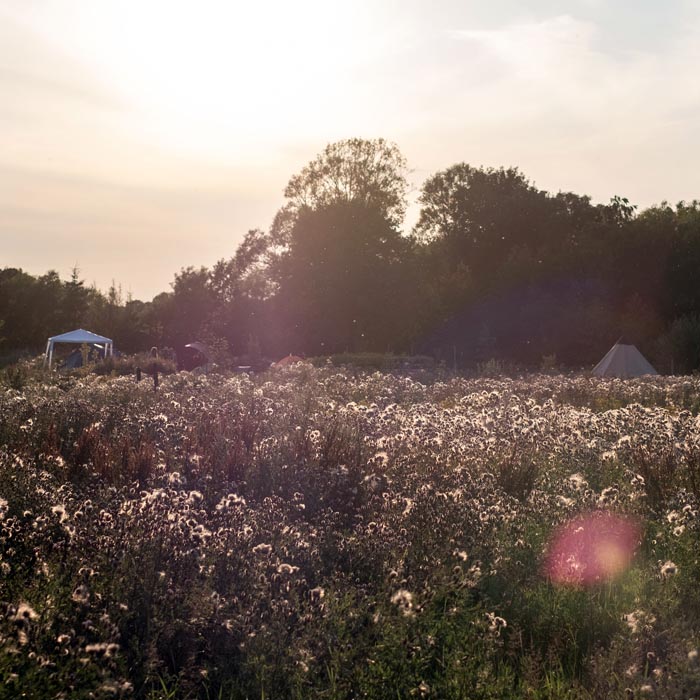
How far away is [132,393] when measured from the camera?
1286 cm

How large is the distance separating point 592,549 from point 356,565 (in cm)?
164

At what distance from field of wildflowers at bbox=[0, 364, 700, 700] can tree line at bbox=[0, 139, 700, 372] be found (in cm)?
3108

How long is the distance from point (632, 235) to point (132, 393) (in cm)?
3705

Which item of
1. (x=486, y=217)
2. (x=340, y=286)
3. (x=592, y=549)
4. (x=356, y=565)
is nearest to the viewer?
(x=356, y=565)

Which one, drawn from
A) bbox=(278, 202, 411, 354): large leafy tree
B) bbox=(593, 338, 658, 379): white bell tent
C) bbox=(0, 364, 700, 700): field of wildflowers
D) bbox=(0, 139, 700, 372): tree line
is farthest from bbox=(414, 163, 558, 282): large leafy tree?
bbox=(0, 364, 700, 700): field of wildflowers

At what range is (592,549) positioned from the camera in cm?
586

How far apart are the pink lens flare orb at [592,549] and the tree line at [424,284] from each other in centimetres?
3231

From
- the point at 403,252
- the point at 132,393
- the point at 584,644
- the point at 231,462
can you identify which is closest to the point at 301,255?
the point at 403,252

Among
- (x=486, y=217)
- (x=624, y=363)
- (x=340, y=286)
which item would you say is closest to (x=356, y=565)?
(x=624, y=363)

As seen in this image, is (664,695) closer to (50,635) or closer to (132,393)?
(50,635)

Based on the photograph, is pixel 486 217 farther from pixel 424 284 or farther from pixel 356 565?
pixel 356 565

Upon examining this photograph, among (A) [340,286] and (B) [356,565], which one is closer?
(B) [356,565]

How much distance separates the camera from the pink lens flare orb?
219 inches

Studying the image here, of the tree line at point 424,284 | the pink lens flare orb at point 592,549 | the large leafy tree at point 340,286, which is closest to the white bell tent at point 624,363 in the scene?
the tree line at point 424,284
